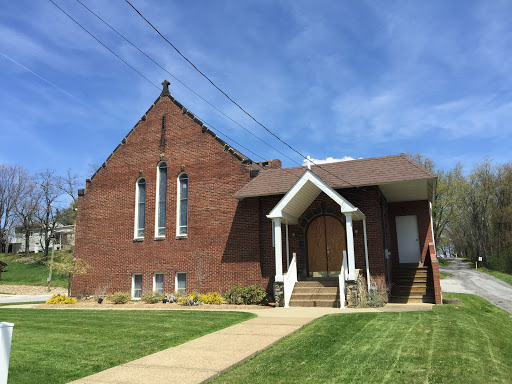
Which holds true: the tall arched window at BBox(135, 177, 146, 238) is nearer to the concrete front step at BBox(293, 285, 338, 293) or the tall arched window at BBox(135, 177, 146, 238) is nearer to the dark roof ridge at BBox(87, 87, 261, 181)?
the dark roof ridge at BBox(87, 87, 261, 181)

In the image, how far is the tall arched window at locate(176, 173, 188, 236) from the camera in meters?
19.0

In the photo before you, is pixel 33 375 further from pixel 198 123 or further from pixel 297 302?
pixel 198 123

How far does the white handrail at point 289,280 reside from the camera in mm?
14035

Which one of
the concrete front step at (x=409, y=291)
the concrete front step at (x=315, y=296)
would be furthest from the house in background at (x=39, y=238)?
the concrete front step at (x=409, y=291)

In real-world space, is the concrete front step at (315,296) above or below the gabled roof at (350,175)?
below

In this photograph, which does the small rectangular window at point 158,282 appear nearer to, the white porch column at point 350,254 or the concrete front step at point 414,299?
the white porch column at point 350,254

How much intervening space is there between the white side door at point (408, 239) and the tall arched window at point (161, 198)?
11736 mm

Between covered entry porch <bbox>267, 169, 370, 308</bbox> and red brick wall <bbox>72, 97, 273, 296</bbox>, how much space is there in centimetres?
190

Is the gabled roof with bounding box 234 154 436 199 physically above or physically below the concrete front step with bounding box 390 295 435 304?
above

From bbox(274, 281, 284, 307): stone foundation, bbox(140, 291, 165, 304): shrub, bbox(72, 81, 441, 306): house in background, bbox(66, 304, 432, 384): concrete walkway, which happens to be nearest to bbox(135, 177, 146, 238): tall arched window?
bbox(72, 81, 441, 306): house in background

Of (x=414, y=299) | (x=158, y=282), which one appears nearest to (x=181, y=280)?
(x=158, y=282)

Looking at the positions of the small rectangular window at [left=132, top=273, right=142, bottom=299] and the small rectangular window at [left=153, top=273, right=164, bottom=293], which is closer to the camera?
the small rectangular window at [left=153, top=273, right=164, bottom=293]

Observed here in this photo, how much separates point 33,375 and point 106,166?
56.3 feet

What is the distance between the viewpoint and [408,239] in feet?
64.6
